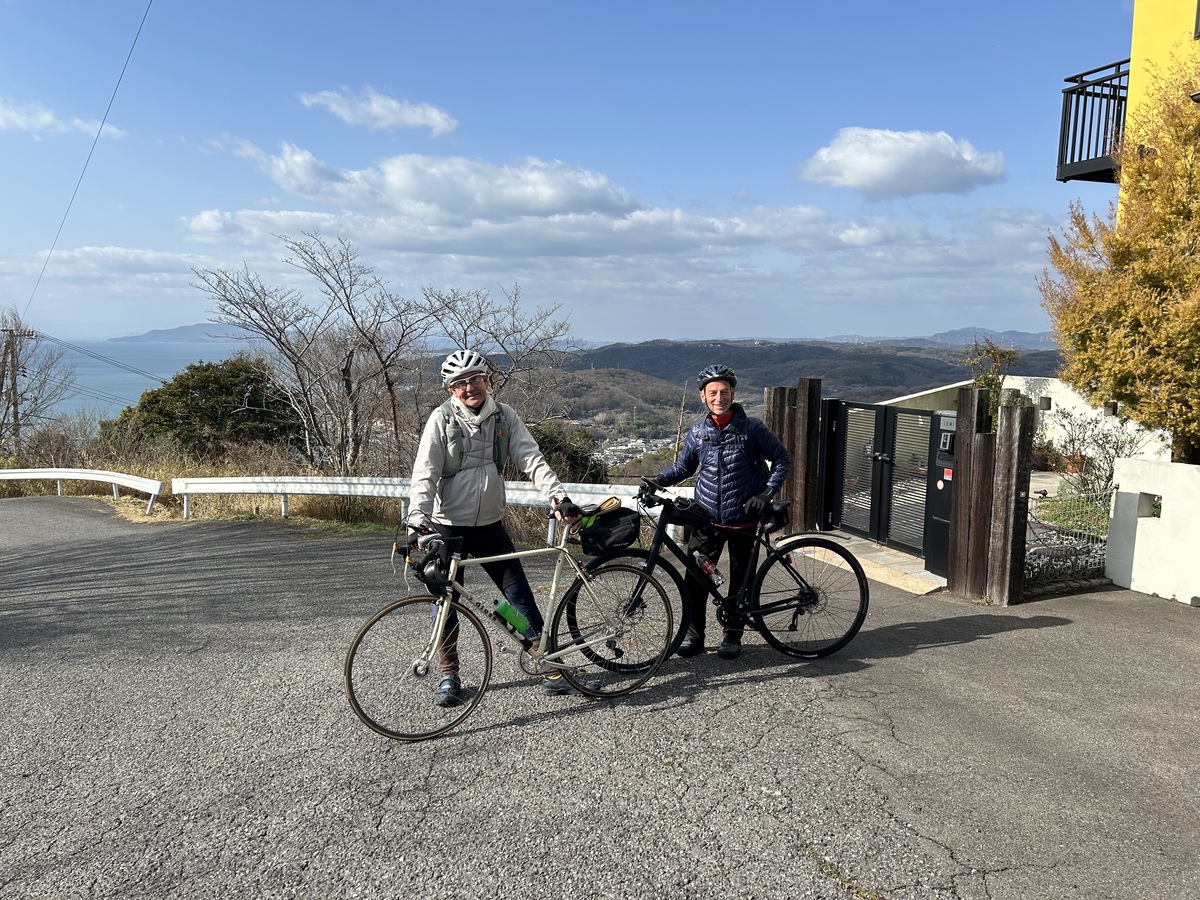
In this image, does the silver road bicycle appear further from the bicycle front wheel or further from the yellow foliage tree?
the yellow foliage tree

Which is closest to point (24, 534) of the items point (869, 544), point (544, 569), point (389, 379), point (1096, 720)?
point (389, 379)

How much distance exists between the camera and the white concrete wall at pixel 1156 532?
282 inches

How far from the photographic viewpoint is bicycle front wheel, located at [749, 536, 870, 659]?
5.65 m

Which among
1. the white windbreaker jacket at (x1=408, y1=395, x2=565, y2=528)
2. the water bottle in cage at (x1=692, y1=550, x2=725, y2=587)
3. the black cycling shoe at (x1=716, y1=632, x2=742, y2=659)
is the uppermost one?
the white windbreaker jacket at (x1=408, y1=395, x2=565, y2=528)

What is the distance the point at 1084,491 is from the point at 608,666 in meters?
9.37

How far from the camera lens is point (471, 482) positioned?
487 cm

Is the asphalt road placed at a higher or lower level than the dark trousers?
lower

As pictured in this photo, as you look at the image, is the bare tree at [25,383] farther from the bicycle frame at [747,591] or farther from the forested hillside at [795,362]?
the bicycle frame at [747,591]

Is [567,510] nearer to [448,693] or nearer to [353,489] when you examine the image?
[448,693]

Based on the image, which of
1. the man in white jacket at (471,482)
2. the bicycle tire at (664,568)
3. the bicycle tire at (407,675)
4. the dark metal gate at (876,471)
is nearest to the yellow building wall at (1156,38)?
the dark metal gate at (876,471)

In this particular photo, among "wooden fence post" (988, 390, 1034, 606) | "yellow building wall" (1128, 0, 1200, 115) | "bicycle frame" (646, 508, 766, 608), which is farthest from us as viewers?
"yellow building wall" (1128, 0, 1200, 115)

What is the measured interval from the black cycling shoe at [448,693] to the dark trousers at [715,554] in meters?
1.66

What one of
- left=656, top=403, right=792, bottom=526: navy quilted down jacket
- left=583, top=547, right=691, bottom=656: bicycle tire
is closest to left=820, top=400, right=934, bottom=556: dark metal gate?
left=656, top=403, right=792, bottom=526: navy quilted down jacket

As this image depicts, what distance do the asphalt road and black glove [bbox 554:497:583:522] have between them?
1.13 meters
